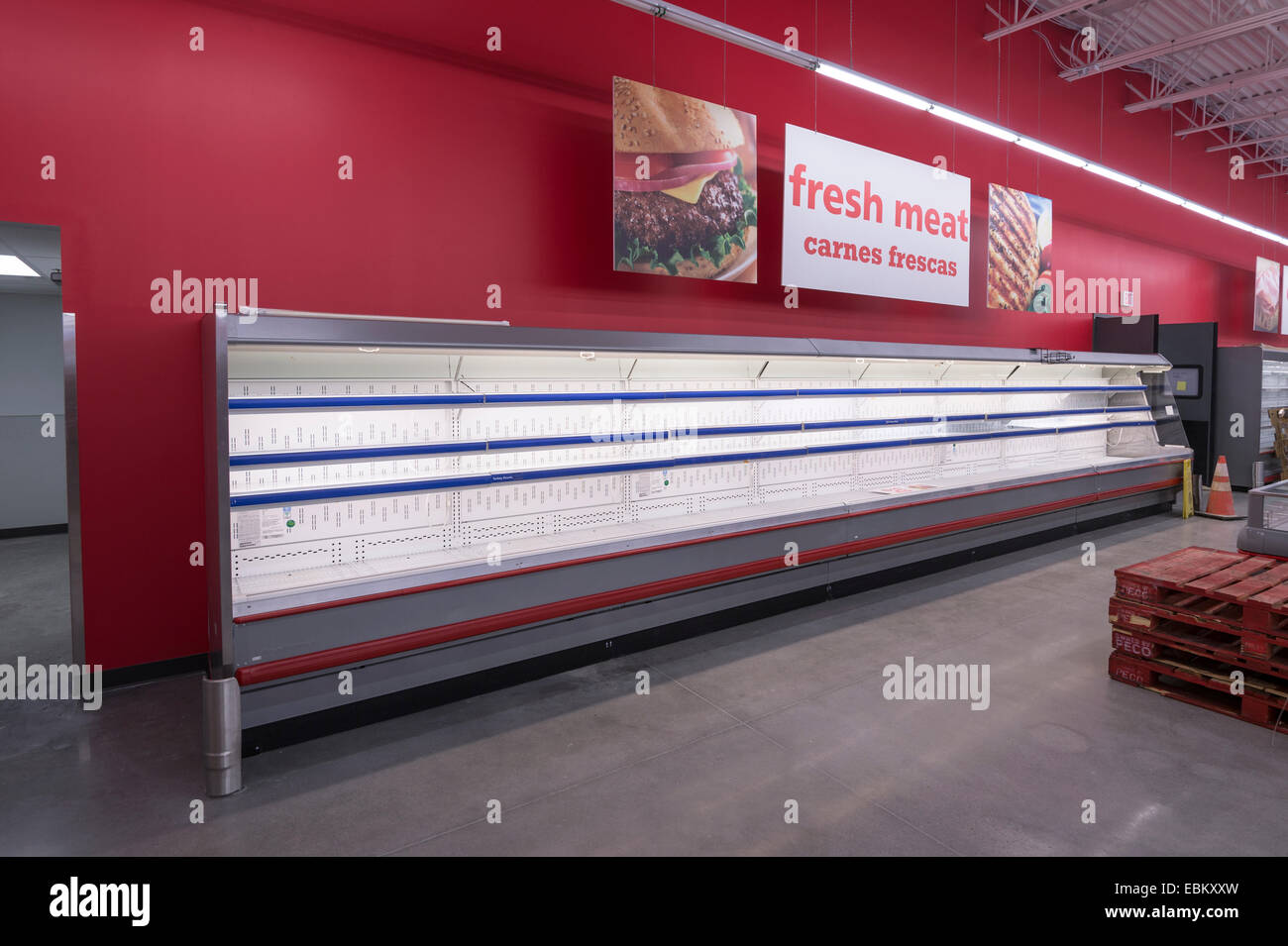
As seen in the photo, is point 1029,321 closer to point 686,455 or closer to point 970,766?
point 686,455

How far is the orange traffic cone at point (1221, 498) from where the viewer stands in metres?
8.16

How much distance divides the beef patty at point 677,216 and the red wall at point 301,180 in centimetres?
42

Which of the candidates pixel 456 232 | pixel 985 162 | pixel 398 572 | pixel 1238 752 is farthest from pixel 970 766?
pixel 985 162

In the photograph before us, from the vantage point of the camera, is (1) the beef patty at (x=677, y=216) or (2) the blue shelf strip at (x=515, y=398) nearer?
(2) the blue shelf strip at (x=515, y=398)

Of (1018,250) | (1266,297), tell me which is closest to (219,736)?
(1018,250)

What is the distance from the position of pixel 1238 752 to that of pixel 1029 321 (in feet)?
21.4

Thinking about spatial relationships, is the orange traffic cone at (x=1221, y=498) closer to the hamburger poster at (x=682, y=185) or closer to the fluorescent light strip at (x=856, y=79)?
the fluorescent light strip at (x=856, y=79)

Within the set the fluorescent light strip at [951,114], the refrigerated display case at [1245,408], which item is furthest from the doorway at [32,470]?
the refrigerated display case at [1245,408]

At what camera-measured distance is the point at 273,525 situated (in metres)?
3.32

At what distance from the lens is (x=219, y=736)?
2.68 m

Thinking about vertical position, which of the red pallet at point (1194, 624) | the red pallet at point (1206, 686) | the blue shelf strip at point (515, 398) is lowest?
the red pallet at point (1206, 686)

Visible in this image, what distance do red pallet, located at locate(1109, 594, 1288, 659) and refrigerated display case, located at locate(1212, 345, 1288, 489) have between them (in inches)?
296

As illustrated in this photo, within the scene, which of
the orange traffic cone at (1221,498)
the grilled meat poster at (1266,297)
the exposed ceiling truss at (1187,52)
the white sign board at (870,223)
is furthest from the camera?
the grilled meat poster at (1266,297)
